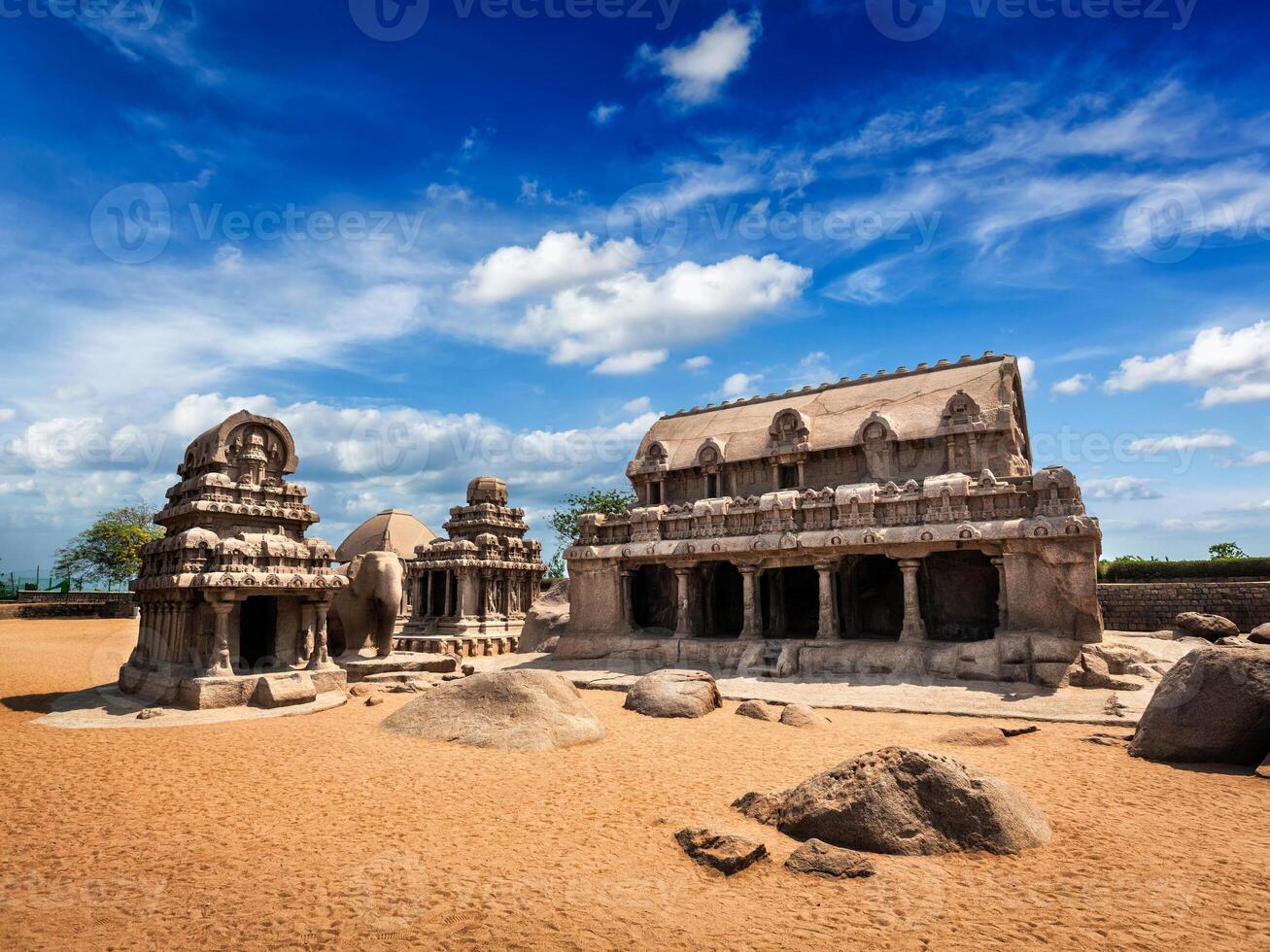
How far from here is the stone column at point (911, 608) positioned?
1966 cm

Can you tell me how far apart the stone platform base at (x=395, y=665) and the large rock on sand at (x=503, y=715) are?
7.20 meters

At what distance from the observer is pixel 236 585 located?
16.0 metres

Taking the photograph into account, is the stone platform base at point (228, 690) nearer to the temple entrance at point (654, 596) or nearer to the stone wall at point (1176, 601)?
the temple entrance at point (654, 596)

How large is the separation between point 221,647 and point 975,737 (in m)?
14.9

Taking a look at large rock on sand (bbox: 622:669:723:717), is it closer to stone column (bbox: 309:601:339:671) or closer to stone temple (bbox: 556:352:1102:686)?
stone temple (bbox: 556:352:1102:686)

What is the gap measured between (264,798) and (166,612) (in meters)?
9.83

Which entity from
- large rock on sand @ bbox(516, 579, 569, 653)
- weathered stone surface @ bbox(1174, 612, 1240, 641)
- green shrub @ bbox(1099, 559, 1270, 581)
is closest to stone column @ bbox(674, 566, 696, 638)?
large rock on sand @ bbox(516, 579, 569, 653)

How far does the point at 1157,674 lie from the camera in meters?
16.6

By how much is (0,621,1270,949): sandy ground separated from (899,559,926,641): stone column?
7100 millimetres

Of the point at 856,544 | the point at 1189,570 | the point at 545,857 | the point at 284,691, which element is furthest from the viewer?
the point at 1189,570

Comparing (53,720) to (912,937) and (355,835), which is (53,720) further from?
(912,937)

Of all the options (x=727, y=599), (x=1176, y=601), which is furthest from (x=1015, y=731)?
(x=1176, y=601)

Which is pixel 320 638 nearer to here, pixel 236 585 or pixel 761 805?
pixel 236 585

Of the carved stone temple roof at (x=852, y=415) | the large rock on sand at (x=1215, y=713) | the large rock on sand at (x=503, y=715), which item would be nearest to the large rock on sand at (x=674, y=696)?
the large rock on sand at (x=503, y=715)
